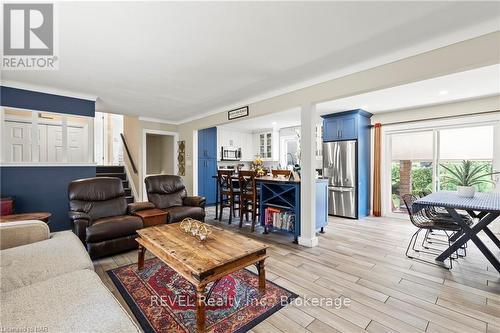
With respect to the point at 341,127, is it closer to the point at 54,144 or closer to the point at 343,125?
the point at 343,125

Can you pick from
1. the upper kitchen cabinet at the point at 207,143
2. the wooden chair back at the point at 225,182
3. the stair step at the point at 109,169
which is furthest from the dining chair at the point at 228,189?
the stair step at the point at 109,169

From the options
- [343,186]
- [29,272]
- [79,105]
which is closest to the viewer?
[29,272]

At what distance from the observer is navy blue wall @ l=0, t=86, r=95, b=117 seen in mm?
3505

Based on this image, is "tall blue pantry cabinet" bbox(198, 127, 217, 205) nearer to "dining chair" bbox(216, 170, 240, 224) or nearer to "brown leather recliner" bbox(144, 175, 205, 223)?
"dining chair" bbox(216, 170, 240, 224)

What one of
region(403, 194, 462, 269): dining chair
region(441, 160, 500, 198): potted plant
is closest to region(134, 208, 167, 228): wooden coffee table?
region(403, 194, 462, 269): dining chair

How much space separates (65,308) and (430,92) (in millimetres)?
5276

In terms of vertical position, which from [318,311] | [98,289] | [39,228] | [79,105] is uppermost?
[79,105]

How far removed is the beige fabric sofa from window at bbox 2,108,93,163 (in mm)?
2370

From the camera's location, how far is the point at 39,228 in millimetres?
2109

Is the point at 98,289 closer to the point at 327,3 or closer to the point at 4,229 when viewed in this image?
the point at 4,229

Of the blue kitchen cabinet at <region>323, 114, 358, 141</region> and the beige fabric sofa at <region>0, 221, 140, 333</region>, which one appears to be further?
the blue kitchen cabinet at <region>323, 114, 358, 141</region>

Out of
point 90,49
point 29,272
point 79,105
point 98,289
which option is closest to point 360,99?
point 90,49

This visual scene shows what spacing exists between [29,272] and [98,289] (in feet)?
2.02

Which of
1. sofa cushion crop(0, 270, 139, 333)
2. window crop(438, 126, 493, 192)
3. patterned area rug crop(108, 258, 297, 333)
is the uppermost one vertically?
window crop(438, 126, 493, 192)
